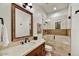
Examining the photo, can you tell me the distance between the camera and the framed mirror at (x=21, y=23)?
1.55m

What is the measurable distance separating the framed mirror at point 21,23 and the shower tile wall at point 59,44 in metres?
0.29

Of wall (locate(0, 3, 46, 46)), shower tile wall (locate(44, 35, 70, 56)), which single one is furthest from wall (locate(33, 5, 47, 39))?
shower tile wall (locate(44, 35, 70, 56))

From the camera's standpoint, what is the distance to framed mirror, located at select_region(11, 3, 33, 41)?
155 centimetres

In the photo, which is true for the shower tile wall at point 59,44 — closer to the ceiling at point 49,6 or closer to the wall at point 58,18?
the wall at point 58,18

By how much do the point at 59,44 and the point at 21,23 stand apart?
0.63m

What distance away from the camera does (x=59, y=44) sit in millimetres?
1631

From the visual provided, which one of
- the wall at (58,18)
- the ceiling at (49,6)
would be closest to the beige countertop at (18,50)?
the wall at (58,18)

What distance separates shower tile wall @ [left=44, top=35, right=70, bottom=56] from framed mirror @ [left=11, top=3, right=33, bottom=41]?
288 mm

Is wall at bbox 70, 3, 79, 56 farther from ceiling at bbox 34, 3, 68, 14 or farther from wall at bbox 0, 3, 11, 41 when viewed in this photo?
wall at bbox 0, 3, 11, 41

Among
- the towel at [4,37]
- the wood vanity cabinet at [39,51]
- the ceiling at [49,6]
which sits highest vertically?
the ceiling at [49,6]

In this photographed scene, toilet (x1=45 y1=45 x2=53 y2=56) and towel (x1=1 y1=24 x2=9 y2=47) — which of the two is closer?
towel (x1=1 y1=24 x2=9 y2=47)

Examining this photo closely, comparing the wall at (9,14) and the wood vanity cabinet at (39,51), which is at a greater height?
the wall at (9,14)

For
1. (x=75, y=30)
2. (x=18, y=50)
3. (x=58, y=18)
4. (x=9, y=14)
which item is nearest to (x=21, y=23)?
(x=9, y=14)

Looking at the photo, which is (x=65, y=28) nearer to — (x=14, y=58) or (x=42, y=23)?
(x=42, y=23)
